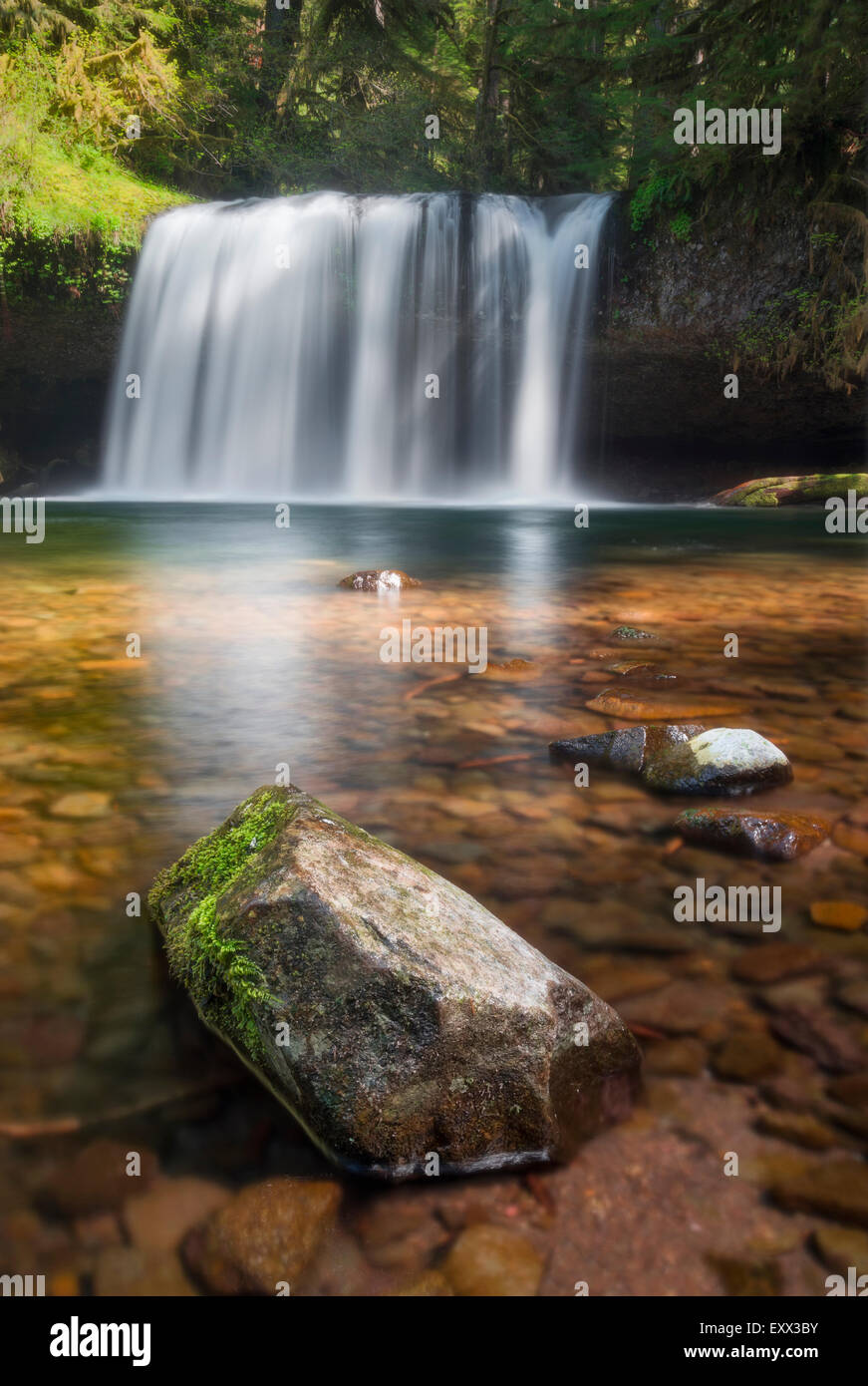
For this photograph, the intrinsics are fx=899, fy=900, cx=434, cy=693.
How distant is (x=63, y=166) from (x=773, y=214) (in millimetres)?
12207

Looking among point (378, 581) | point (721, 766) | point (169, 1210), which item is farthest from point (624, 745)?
point (378, 581)

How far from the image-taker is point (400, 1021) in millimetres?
1571

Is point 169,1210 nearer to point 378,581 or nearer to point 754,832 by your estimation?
point 754,832

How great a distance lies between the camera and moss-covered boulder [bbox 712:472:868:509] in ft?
44.7

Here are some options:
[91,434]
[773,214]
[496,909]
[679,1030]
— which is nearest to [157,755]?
[496,909]

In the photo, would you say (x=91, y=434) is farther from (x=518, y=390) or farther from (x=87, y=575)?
(x=87, y=575)

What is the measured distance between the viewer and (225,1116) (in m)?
1.63

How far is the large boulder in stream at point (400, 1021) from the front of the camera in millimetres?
1546

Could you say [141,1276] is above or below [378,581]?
below

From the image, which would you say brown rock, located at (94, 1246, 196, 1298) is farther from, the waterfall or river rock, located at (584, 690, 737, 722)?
the waterfall

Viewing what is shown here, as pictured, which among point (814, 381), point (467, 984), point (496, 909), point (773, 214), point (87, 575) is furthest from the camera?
point (814, 381)

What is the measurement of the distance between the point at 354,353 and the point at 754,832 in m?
15.3

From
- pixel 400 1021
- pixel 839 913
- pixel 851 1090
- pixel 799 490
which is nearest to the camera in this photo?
pixel 400 1021
